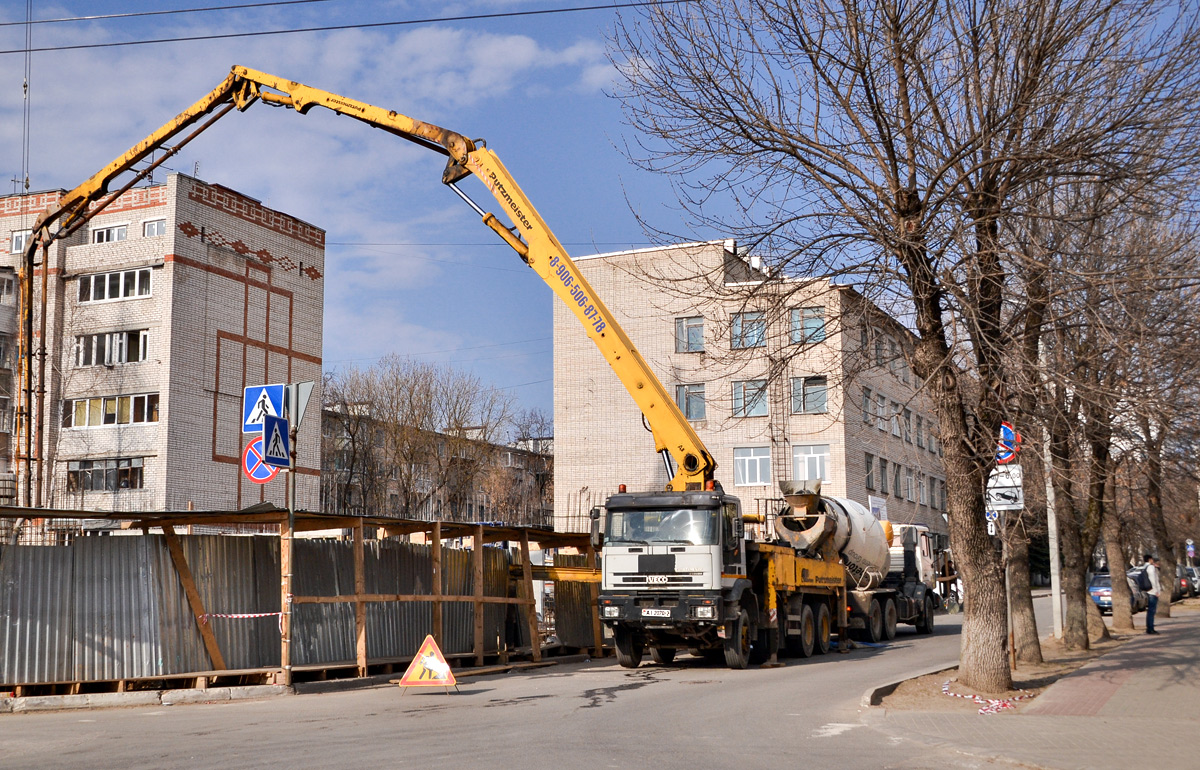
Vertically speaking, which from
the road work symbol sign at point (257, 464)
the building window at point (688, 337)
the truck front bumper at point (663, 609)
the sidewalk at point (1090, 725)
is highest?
the building window at point (688, 337)

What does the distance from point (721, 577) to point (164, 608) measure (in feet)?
27.4

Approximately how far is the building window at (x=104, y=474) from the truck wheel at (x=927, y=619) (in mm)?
28168

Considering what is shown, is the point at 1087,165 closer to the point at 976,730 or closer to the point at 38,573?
the point at 976,730

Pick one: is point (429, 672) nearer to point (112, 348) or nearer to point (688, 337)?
point (112, 348)

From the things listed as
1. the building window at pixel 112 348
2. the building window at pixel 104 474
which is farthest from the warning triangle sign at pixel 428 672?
the building window at pixel 112 348

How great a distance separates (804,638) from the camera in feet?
68.6

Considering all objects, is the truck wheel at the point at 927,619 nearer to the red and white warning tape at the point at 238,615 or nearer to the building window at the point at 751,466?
the building window at the point at 751,466

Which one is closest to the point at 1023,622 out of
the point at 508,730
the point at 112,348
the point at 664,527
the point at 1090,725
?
the point at 664,527

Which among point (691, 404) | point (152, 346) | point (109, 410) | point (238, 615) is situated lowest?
point (238, 615)

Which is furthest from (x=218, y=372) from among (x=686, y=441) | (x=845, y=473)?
(x=686, y=441)

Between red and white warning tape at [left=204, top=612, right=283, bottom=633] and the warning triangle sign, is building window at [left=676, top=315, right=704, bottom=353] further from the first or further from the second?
the warning triangle sign

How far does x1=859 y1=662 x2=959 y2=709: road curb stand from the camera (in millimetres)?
12977

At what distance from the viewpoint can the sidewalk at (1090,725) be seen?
30.1 feet

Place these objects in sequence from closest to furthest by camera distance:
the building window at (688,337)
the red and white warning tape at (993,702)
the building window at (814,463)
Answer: the red and white warning tape at (993,702)
the building window at (814,463)
the building window at (688,337)
